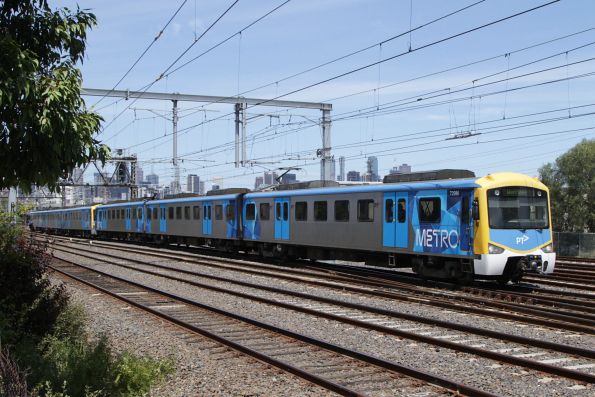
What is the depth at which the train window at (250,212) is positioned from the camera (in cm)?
2520

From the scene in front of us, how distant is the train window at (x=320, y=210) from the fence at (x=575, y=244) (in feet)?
42.4

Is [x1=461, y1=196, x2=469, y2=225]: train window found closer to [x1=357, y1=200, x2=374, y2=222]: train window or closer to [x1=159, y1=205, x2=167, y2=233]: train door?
[x1=357, y1=200, x2=374, y2=222]: train window

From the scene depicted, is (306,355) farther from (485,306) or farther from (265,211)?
(265,211)

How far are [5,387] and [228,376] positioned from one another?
318 cm

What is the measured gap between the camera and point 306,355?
8461 mm

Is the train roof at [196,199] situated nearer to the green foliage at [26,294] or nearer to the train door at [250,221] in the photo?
the train door at [250,221]

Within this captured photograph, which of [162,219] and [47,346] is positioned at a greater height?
[162,219]

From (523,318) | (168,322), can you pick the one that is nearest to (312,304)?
(168,322)

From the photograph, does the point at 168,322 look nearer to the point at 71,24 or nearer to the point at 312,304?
the point at 312,304

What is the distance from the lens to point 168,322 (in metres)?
Answer: 11.0

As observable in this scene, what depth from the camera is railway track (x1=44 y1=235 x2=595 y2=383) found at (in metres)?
7.78

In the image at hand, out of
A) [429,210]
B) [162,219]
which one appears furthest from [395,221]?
[162,219]

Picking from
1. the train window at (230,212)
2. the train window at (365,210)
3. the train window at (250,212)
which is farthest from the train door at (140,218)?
the train window at (365,210)

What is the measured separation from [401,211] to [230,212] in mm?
11776
